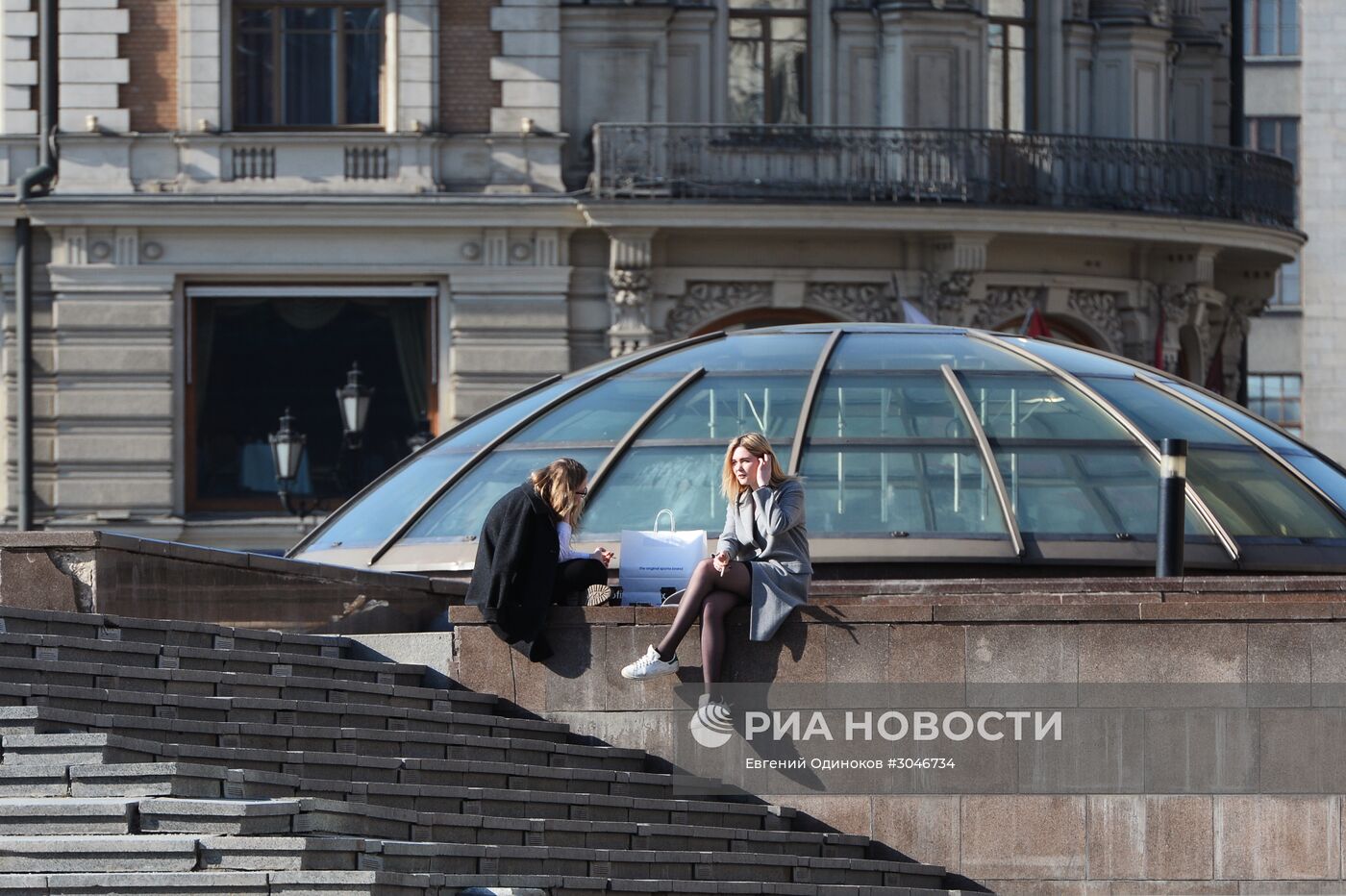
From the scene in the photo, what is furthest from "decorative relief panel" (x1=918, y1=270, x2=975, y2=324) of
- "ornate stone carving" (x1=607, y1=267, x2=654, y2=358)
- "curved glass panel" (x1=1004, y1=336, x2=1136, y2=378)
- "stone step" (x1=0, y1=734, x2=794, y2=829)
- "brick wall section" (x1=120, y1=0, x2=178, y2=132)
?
"stone step" (x1=0, y1=734, x2=794, y2=829)

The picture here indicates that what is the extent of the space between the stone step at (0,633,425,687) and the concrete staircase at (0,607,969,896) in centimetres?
1

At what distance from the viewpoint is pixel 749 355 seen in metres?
18.5

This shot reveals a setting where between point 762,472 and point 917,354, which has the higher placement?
point 917,354

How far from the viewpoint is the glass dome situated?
54.7 ft

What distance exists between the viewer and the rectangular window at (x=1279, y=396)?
48.5 m

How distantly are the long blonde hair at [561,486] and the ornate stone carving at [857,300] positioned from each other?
1542 cm

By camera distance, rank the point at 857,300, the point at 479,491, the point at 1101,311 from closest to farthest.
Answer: the point at 479,491
the point at 857,300
the point at 1101,311

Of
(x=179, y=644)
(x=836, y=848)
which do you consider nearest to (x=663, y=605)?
(x=836, y=848)

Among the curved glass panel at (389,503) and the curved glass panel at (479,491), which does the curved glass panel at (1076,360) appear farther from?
the curved glass panel at (389,503)

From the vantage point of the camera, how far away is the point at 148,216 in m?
28.2

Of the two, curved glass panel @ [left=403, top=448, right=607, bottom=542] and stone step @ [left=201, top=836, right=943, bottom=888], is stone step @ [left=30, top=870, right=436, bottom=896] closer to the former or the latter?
stone step @ [left=201, top=836, right=943, bottom=888]

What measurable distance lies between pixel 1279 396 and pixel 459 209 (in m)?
24.4

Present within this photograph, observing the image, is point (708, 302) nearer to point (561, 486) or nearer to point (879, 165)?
point (879, 165)

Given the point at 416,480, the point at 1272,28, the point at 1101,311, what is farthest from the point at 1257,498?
the point at 1272,28
